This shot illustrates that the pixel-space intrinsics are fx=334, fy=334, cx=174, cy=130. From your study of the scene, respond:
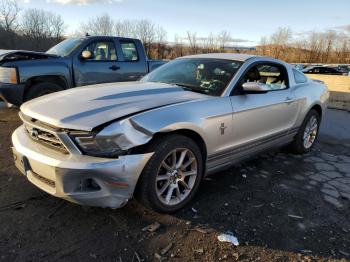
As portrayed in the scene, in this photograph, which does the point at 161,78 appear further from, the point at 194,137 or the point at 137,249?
the point at 137,249

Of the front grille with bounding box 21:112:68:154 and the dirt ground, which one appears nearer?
the dirt ground

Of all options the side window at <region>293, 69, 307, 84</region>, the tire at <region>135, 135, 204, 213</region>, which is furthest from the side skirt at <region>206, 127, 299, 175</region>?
the side window at <region>293, 69, 307, 84</region>

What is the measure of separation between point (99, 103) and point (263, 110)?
209cm

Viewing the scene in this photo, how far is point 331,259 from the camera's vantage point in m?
2.76

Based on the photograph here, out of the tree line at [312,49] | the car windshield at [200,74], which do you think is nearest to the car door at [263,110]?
the car windshield at [200,74]

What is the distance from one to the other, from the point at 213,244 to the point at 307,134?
3366 mm

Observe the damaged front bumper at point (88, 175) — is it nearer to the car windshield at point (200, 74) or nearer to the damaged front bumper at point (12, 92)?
the car windshield at point (200, 74)

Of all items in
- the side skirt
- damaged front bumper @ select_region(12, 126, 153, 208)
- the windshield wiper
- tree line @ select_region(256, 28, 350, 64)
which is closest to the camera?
damaged front bumper @ select_region(12, 126, 153, 208)

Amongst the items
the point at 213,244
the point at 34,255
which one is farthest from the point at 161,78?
the point at 34,255

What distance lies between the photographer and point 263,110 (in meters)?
4.18

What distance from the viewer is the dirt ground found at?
2.72 metres

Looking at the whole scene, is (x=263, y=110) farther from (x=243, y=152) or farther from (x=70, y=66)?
(x=70, y=66)

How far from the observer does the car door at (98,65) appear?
22.8ft

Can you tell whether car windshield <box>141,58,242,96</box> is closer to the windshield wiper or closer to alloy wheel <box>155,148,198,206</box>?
the windshield wiper
